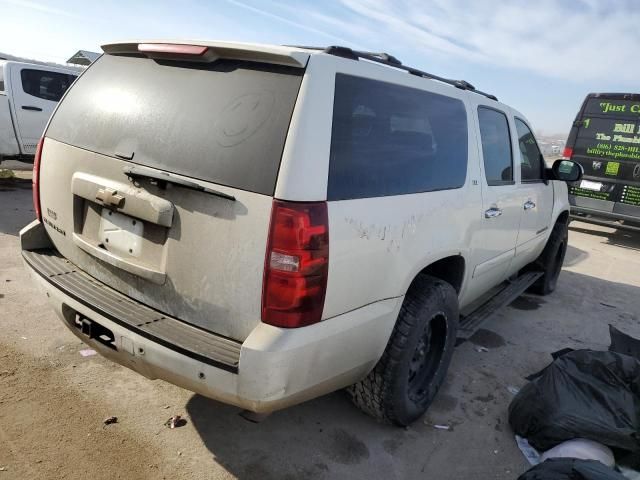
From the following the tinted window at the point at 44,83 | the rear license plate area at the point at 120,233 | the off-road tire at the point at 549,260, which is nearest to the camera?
the rear license plate area at the point at 120,233

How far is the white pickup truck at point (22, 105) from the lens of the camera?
7.80 meters

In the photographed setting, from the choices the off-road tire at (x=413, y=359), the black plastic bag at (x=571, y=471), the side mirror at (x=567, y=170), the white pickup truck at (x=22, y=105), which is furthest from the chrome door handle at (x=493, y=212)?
the white pickup truck at (x=22, y=105)

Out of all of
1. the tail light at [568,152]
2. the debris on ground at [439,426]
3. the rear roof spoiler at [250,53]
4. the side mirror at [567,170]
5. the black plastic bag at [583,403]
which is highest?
the rear roof spoiler at [250,53]

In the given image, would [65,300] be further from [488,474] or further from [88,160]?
[488,474]

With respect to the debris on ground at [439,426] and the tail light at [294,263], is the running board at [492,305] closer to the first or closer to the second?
the debris on ground at [439,426]

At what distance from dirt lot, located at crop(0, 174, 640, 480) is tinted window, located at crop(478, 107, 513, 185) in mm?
1427

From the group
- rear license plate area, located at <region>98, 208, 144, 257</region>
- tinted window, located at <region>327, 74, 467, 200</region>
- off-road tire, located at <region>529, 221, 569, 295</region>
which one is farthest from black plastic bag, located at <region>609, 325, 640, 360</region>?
rear license plate area, located at <region>98, 208, 144, 257</region>

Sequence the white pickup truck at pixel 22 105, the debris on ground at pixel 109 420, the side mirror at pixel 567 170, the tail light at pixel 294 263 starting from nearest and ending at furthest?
1. the tail light at pixel 294 263
2. the debris on ground at pixel 109 420
3. the side mirror at pixel 567 170
4. the white pickup truck at pixel 22 105

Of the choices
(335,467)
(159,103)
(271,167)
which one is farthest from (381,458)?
(159,103)

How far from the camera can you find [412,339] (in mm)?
2555

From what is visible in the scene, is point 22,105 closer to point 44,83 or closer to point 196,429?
point 44,83

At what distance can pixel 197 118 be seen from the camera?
6.80ft

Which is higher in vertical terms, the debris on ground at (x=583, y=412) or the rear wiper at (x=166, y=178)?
the rear wiper at (x=166, y=178)

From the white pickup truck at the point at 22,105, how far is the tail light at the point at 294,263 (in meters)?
7.80
